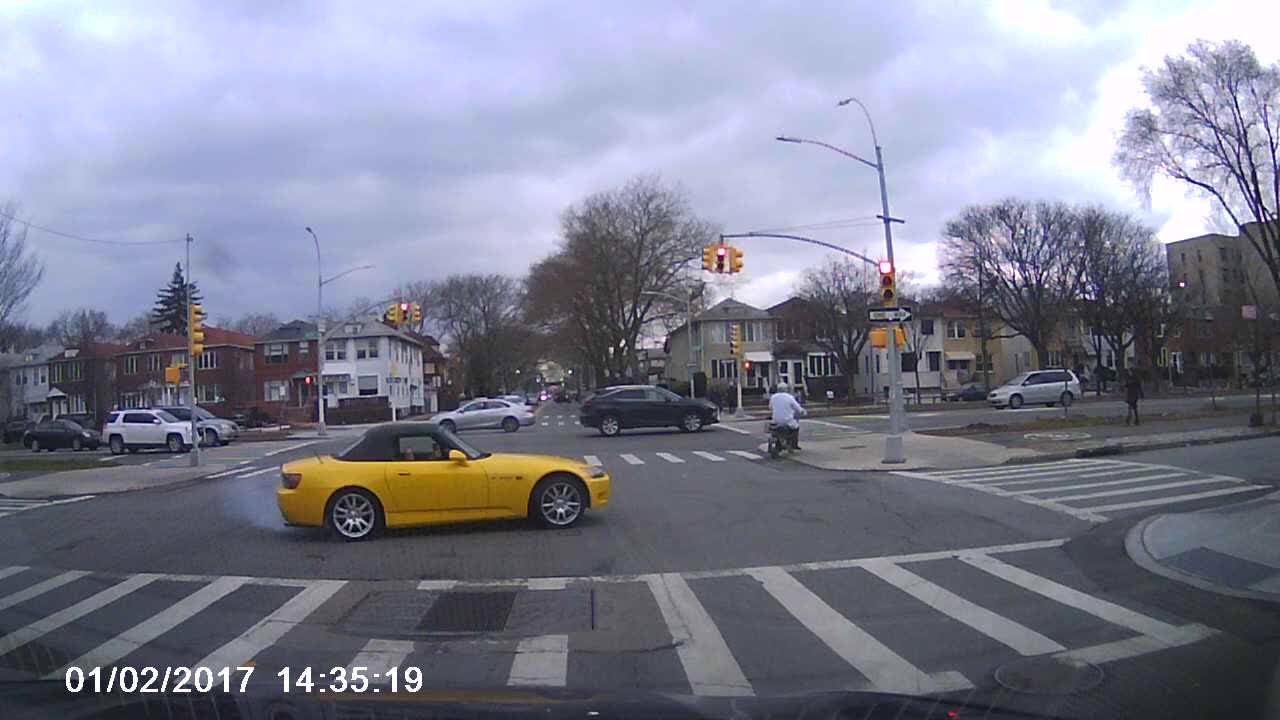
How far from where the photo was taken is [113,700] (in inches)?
155

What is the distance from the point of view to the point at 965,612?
693cm

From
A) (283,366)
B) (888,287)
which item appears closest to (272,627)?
(888,287)

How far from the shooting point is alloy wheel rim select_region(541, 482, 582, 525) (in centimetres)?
1088

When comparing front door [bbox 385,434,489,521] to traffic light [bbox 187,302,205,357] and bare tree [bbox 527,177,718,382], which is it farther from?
bare tree [bbox 527,177,718,382]

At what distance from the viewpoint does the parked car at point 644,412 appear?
31469mm

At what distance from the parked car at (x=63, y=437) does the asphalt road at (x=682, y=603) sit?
28.5m

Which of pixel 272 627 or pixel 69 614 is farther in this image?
pixel 69 614

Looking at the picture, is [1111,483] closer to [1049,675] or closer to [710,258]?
[1049,675]

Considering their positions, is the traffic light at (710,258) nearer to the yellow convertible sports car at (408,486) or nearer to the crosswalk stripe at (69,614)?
the yellow convertible sports car at (408,486)

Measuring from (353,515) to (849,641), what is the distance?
6.45 meters

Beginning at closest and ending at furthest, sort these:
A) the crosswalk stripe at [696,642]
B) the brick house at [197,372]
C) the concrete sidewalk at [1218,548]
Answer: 1. the crosswalk stripe at [696,642]
2. the concrete sidewalk at [1218,548]
3. the brick house at [197,372]

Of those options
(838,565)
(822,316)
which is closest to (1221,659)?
(838,565)

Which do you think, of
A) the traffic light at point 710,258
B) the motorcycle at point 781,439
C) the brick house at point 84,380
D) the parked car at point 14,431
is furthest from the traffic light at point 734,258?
the brick house at point 84,380

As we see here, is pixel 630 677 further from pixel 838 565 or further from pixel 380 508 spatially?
pixel 380 508
